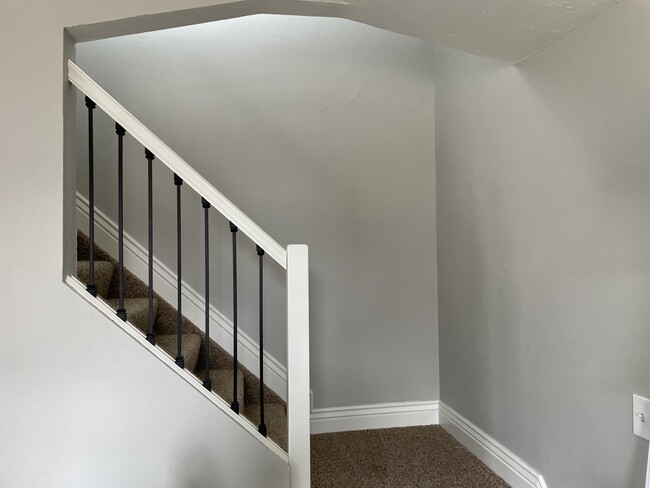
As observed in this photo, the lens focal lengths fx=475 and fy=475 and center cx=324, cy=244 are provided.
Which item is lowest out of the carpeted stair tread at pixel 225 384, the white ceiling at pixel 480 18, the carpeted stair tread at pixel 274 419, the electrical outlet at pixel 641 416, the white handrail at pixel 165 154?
the carpeted stair tread at pixel 274 419

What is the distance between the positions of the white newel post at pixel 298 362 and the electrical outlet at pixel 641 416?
3.37ft

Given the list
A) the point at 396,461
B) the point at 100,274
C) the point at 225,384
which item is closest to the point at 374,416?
the point at 396,461

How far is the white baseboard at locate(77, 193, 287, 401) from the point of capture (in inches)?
101

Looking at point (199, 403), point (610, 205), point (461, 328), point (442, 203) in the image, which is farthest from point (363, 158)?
point (199, 403)

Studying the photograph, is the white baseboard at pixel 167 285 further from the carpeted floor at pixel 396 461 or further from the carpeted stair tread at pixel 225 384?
the carpeted floor at pixel 396 461

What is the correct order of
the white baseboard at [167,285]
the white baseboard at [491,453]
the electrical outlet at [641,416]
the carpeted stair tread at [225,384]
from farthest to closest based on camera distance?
the white baseboard at [167,285]
the carpeted stair tread at [225,384]
the white baseboard at [491,453]
the electrical outlet at [641,416]

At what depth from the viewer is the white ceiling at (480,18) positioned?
59.0 inches

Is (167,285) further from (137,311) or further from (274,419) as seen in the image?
(274,419)

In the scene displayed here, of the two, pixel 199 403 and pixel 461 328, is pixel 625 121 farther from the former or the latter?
pixel 199 403

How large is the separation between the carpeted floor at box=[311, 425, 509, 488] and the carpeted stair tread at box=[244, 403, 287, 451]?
30cm

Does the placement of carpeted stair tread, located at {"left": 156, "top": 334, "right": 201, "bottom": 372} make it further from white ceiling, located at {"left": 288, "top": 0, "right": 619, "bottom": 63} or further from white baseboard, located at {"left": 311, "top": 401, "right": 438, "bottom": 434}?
white ceiling, located at {"left": 288, "top": 0, "right": 619, "bottom": 63}

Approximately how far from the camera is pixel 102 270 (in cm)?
221

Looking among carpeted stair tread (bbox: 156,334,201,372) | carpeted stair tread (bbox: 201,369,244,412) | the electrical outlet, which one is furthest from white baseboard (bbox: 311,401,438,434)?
the electrical outlet

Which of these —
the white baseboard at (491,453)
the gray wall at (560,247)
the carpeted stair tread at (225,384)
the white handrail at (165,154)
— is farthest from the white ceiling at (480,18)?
the white baseboard at (491,453)
